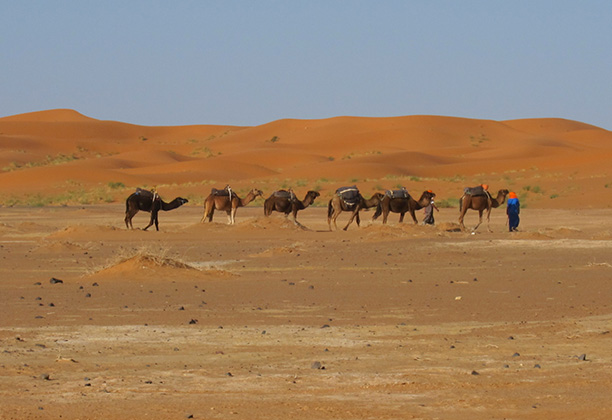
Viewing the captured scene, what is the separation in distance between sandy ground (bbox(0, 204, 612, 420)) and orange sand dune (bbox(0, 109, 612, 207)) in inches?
1155

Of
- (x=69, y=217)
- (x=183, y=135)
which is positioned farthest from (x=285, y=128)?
(x=69, y=217)

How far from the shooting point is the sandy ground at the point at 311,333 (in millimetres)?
8180

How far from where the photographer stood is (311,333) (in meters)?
11.8

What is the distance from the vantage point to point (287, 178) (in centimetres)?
7406

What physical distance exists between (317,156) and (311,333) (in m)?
99.9

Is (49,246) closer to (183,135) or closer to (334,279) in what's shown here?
(334,279)

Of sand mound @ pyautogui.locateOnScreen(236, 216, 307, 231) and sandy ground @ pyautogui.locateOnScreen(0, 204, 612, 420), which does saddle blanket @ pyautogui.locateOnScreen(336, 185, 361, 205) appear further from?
sandy ground @ pyautogui.locateOnScreen(0, 204, 612, 420)

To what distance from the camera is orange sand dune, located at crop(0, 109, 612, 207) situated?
6406 cm

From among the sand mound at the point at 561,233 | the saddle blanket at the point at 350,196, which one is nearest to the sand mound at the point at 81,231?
the saddle blanket at the point at 350,196

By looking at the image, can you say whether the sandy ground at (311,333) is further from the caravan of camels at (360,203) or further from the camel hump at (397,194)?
the caravan of camels at (360,203)

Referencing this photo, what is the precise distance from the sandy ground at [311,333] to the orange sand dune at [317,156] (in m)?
29.3

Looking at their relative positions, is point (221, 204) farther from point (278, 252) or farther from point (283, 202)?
point (278, 252)

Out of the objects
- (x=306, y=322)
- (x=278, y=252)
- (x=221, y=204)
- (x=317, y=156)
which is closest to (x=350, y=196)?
(x=221, y=204)

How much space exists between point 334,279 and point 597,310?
5196mm
